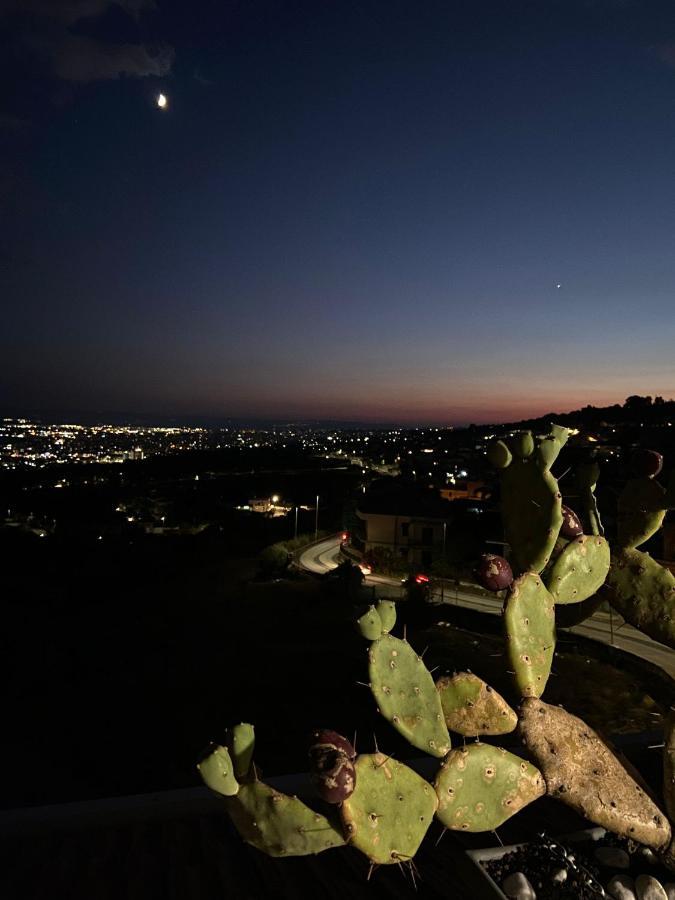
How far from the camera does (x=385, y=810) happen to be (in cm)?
260

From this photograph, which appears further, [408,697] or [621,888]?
[621,888]

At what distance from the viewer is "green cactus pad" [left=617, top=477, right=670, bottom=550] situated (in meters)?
3.63

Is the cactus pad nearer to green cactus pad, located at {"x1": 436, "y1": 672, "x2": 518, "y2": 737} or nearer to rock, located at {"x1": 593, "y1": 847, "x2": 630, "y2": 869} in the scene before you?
green cactus pad, located at {"x1": 436, "y1": 672, "x2": 518, "y2": 737}

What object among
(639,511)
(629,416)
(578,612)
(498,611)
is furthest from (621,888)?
(629,416)

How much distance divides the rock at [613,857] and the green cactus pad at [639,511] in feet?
6.16

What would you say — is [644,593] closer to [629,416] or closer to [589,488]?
[589,488]

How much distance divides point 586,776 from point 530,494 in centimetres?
157

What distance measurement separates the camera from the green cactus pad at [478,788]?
2807mm

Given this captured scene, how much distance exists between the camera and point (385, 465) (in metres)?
94.9

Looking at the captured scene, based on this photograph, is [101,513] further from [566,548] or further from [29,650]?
[566,548]

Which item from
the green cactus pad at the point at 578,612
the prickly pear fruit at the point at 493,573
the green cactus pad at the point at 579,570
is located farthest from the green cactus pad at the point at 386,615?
the green cactus pad at the point at 578,612

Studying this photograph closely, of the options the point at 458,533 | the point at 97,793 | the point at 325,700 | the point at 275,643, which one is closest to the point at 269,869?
the point at 97,793

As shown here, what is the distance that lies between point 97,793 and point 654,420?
61.9 metres

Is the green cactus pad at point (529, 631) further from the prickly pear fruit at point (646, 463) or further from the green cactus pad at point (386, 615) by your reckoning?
the prickly pear fruit at point (646, 463)
